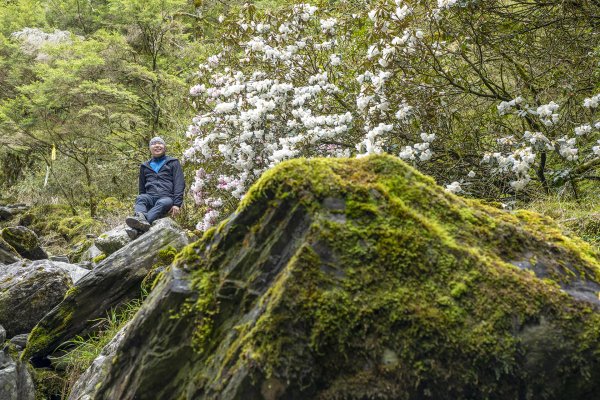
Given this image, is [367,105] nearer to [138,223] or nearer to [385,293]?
[138,223]

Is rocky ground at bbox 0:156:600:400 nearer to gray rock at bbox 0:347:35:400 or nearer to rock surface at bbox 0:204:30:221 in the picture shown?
gray rock at bbox 0:347:35:400

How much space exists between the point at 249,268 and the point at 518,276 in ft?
3.91

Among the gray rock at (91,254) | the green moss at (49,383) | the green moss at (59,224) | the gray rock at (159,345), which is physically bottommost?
the green moss at (59,224)

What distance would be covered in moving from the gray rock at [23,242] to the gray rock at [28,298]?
268 centimetres

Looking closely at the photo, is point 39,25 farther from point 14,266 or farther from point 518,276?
point 518,276

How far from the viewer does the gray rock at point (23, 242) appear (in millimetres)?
8000

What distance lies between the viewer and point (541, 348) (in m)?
1.98

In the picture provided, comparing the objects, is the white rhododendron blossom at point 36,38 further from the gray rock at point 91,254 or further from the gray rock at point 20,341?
→ the gray rock at point 20,341

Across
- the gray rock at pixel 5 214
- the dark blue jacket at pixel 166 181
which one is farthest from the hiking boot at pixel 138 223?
the gray rock at pixel 5 214

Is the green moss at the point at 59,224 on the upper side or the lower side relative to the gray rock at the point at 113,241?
lower

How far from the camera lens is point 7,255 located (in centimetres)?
705

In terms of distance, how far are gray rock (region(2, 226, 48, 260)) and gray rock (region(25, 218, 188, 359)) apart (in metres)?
3.71

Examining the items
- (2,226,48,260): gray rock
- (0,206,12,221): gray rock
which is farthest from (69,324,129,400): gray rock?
(0,206,12,221): gray rock

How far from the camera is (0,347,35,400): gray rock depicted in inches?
170
